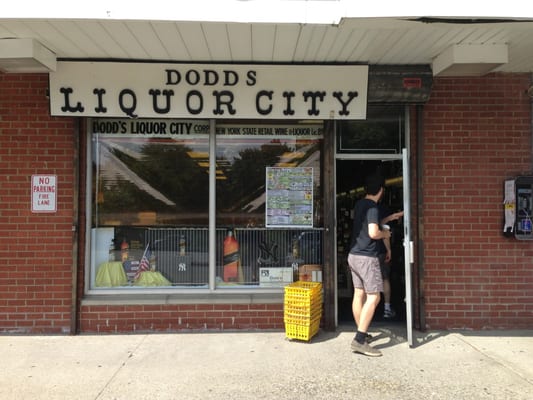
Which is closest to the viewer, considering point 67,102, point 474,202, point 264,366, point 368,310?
point 264,366

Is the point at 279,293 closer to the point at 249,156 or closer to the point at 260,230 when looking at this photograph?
the point at 260,230

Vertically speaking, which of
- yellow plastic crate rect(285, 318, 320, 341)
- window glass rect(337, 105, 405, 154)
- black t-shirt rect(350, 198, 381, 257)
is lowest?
yellow plastic crate rect(285, 318, 320, 341)

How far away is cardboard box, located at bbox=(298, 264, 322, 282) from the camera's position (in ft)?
20.6

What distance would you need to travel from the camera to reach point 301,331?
18.0 ft

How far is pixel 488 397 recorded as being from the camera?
13.7 feet

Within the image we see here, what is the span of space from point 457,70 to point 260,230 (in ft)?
9.90

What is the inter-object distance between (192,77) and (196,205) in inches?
62.9

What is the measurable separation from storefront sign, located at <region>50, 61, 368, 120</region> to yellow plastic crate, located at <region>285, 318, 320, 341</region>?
95.0 inches

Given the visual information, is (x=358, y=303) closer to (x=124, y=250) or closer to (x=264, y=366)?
(x=264, y=366)

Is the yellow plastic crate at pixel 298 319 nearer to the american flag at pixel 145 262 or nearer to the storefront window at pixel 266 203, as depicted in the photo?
the storefront window at pixel 266 203

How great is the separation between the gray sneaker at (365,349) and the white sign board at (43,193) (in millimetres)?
3832

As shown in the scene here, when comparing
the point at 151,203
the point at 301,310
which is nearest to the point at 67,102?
the point at 151,203

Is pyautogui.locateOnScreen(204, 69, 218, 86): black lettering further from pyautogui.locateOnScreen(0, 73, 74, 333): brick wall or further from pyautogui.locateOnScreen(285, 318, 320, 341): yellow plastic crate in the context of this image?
pyautogui.locateOnScreen(285, 318, 320, 341): yellow plastic crate

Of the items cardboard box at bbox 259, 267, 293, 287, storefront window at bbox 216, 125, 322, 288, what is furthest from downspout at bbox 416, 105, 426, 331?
cardboard box at bbox 259, 267, 293, 287
